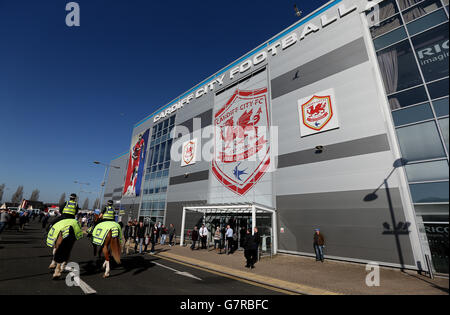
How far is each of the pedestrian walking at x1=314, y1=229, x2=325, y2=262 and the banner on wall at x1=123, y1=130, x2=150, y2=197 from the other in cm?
2580

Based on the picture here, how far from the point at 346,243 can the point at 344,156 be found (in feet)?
16.0

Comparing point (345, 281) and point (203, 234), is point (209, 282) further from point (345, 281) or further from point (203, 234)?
point (203, 234)

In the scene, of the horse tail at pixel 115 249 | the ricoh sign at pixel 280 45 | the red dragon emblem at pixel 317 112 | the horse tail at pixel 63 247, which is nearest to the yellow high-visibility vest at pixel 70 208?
the horse tail at pixel 63 247

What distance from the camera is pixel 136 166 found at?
33.4 metres

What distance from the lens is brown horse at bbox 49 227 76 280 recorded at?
220 inches

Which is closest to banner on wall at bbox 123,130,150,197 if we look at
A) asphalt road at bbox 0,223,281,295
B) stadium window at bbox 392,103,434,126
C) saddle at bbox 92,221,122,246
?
asphalt road at bbox 0,223,281,295

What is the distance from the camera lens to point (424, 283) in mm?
7660

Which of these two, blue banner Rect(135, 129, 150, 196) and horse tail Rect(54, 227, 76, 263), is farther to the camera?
blue banner Rect(135, 129, 150, 196)

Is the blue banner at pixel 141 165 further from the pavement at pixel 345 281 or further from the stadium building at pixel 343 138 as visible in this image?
the pavement at pixel 345 281

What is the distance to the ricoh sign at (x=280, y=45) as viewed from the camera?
47.6ft

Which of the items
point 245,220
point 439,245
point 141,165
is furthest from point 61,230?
point 141,165

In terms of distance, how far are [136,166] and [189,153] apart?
45.6 feet

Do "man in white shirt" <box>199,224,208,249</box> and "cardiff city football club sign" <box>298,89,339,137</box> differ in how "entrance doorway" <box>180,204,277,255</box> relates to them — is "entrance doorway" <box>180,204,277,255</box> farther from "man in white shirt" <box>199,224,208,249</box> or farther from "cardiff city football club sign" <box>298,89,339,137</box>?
"cardiff city football club sign" <box>298,89,339,137</box>
